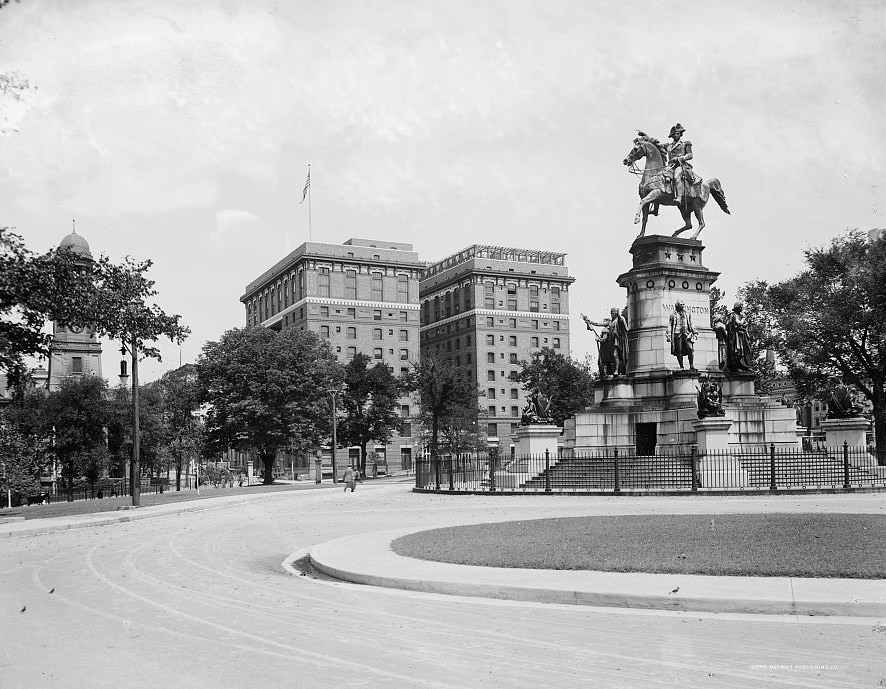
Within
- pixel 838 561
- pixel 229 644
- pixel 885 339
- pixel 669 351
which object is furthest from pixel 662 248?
pixel 229 644

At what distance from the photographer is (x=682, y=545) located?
1407 cm

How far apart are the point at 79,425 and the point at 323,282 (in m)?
62.0

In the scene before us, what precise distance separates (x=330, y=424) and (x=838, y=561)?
213 feet

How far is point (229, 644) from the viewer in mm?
8195

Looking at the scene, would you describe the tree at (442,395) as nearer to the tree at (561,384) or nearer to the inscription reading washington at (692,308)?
the tree at (561,384)

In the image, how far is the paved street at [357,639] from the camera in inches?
275

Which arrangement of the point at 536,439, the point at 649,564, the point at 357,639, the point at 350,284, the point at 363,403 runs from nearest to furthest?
the point at 357,639 < the point at 649,564 < the point at 536,439 < the point at 363,403 < the point at 350,284

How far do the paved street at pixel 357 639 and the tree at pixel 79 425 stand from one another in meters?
42.6

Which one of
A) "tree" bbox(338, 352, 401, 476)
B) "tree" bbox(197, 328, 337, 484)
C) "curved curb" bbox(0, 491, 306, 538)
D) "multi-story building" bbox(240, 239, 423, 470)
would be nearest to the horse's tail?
"curved curb" bbox(0, 491, 306, 538)

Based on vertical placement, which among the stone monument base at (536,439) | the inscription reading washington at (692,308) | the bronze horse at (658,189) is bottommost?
the stone monument base at (536,439)

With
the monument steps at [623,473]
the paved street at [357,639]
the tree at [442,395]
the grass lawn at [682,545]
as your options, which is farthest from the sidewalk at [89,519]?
the tree at [442,395]

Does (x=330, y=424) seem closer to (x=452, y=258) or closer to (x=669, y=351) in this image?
(x=669, y=351)

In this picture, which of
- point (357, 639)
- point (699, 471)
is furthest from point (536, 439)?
point (357, 639)

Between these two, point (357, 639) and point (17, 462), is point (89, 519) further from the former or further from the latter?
point (357, 639)
